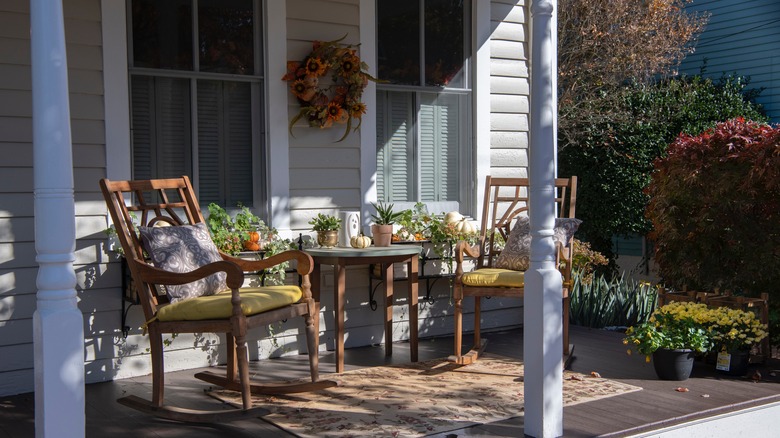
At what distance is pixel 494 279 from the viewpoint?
4730 millimetres

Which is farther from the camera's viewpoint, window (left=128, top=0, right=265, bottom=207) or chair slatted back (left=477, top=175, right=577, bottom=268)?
chair slatted back (left=477, top=175, right=577, bottom=268)

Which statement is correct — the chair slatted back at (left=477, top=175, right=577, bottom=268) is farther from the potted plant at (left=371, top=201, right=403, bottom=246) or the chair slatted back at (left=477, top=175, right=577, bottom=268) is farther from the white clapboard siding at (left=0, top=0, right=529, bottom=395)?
the potted plant at (left=371, top=201, right=403, bottom=246)

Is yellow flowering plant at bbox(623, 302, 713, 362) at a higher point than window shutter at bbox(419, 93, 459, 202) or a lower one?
lower

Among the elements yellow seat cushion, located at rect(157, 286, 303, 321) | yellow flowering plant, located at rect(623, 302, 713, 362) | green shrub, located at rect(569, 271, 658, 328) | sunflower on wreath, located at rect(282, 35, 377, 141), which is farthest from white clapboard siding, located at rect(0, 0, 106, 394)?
green shrub, located at rect(569, 271, 658, 328)

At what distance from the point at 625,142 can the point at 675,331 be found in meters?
4.83

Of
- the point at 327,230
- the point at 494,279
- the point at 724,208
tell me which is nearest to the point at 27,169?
the point at 327,230

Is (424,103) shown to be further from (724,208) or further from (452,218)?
(724,208)

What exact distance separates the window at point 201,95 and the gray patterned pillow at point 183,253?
70 centimetres

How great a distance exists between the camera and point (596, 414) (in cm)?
377

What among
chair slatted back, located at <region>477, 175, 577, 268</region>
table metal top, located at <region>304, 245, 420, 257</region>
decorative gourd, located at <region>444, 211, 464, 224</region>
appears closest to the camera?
table metal top, located at <region>304, 245, 420, 257</region>

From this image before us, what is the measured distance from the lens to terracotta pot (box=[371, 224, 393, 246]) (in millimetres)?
5117

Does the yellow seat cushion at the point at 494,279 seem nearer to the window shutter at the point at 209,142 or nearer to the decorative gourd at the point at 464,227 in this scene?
the decorative gourd at the point at 464,227

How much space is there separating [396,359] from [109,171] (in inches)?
79.3

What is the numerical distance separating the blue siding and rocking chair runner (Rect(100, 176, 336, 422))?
26.1 feet
